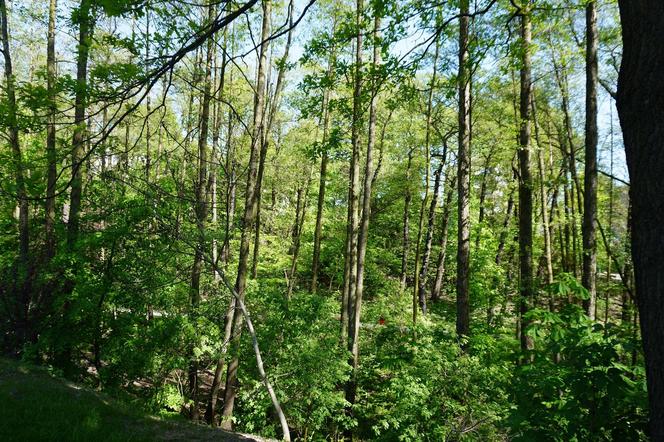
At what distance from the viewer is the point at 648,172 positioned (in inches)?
60.0

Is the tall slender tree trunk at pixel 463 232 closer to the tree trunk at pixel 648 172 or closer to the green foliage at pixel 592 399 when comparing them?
the green foliage at pixel 592 399

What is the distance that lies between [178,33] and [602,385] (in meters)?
4.48

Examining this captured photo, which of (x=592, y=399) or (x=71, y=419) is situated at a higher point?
(x=592, y=399)

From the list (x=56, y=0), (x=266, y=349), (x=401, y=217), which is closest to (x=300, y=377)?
(x=266, y=349)

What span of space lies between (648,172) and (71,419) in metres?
6.18

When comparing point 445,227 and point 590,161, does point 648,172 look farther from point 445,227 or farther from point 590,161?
point 445,227

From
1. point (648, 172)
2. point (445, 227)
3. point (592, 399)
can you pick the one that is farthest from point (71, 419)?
point (445, 227)

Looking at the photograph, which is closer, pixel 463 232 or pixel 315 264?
pixel 463 232

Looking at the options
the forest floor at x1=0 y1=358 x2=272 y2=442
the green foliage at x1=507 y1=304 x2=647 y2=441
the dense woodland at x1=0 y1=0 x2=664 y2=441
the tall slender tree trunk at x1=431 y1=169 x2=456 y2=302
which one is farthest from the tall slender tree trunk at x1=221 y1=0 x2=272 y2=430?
the tall slender tree trunk at x1=431 y1=169 x2=456 y2=302

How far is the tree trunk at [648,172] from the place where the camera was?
1488 millimetres

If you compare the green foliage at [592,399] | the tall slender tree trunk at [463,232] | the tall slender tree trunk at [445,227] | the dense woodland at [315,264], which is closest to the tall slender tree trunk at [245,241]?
the dense woodland at [315,264]

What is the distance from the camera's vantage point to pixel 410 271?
2595 centimetres

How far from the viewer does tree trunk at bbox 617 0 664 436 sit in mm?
1488

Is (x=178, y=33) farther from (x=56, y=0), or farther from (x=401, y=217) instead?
(x=401, y=217)
